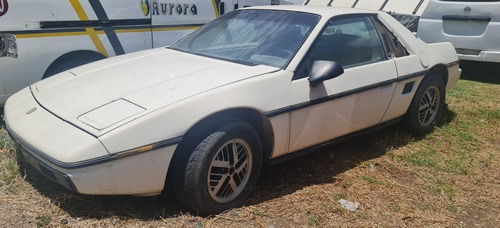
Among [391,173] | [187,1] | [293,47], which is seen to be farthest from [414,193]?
[187,1]

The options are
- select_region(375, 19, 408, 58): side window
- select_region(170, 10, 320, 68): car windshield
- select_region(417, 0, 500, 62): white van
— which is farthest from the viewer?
select_region(417, 0, 500, 62): white van

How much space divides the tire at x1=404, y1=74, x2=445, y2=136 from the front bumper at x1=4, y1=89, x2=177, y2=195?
9.05ft

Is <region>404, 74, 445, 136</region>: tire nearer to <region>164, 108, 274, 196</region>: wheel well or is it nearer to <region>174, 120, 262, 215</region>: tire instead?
<region>164, 108, 274, 196</region>: wheel well

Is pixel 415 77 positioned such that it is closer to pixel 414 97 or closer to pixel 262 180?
pixel 414 97

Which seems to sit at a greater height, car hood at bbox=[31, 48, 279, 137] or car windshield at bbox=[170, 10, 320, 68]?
car windshield at bbox=[170, 10, 320, 68]

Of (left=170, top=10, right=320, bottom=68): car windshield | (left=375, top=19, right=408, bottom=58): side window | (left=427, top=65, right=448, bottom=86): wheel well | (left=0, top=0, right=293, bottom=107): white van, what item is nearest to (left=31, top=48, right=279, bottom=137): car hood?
(left=170, top=10, right=320, bottom=68): car windshield

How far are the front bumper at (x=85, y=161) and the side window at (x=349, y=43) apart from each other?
1.50 meters

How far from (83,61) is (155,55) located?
5.12 feet

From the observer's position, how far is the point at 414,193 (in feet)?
11.6

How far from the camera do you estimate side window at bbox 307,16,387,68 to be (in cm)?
364

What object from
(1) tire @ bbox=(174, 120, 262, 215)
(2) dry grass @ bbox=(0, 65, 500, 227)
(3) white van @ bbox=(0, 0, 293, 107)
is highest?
(3) white van @ bbox=(0, 0, 293, 107)

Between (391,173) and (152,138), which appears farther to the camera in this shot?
(391,173)

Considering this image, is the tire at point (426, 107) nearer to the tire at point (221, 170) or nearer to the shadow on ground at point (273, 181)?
the shadow on ground at point (273, 181)

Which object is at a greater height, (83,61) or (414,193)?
(83,61)
